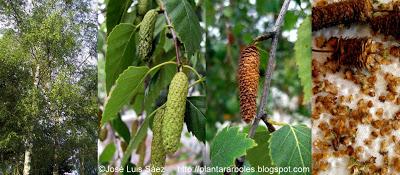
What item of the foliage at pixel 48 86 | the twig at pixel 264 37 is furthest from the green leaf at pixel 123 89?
the foliage at pixel 48 86

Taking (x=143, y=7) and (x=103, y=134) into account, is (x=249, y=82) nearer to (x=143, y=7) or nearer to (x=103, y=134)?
(x=143, y=7)

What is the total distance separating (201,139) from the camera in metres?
1.34

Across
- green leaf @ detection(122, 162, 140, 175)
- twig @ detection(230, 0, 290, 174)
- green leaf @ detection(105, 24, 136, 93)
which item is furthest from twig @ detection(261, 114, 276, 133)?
green leaf @ detection(122, 162, 140, 175)

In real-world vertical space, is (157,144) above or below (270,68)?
below

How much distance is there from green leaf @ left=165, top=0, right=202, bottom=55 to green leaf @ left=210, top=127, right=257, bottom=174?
183 mm

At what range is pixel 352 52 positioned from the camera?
112 cm

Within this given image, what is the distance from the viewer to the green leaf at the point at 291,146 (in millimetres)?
1110

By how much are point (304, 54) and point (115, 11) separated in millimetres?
469

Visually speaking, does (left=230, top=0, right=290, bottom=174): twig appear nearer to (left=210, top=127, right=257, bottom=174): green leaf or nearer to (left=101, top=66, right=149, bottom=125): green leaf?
(left=210, top=127, right=257, bottom=174): green leaf

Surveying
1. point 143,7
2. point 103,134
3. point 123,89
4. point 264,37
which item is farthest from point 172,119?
point 103,134

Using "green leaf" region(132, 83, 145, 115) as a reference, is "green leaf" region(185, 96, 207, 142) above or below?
below

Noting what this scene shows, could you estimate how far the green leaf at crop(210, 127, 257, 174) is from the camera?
115 cm

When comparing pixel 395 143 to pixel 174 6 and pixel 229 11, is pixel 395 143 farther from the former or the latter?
pixel 174 6

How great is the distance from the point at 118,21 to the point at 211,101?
0.30 m
